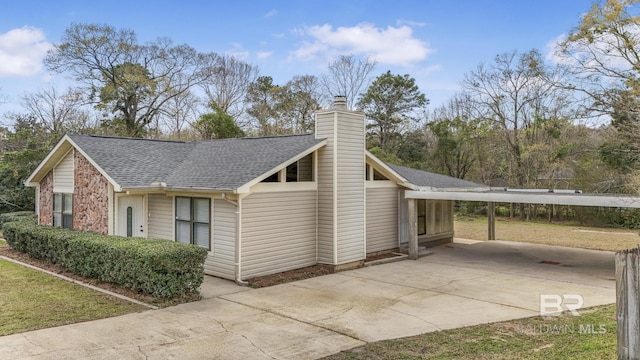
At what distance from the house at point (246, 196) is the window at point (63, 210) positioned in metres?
0.03

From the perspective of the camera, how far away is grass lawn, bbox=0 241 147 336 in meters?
7.14

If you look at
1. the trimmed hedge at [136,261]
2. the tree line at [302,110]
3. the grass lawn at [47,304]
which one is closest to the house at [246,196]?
the trimmed hedge at [136,261]

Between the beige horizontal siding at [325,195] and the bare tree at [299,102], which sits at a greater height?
the bare tree at [299,102]

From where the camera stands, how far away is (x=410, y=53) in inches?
1224

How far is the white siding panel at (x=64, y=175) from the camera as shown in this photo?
45.0ft

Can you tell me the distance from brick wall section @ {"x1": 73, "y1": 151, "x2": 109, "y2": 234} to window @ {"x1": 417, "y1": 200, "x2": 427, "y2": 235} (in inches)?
427

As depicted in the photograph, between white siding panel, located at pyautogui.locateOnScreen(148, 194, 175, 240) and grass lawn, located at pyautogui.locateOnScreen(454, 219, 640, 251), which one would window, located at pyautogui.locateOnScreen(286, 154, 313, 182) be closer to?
white siding panel, located at pyautogui.locateOnScreen(148, 194, 175, 240)

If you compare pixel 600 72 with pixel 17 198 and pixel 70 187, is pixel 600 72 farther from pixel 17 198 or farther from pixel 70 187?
pixel 17 198

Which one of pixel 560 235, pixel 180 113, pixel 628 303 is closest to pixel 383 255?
pixel 628 303

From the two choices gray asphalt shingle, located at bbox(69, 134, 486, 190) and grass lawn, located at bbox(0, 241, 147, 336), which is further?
gray asphalt shingle, located at bbox(69, 134, 486, 190)

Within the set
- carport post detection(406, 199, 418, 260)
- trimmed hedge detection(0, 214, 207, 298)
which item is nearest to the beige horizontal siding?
carport post detection(406, 199, 418, 260)

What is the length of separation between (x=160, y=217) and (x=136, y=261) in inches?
148

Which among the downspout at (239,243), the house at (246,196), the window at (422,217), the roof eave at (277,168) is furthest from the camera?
the window at (422,217)

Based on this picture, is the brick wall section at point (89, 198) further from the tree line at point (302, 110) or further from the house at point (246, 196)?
the tree line at point (302, 110)
